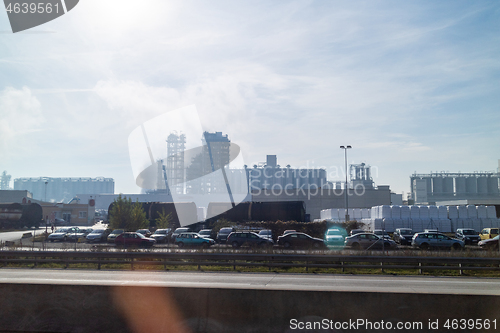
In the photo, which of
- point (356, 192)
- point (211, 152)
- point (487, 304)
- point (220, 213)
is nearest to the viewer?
point (487, 304)


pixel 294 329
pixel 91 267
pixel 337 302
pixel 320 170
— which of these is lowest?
pixel 91 267

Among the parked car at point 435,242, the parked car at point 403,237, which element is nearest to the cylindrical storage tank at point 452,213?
the parked car at point 403,237

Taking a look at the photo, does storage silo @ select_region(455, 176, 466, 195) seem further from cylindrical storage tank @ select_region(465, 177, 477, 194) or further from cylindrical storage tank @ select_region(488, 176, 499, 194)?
cylindrical storage tank @ select_region(488, 176, 499, 194)

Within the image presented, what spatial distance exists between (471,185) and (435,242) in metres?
118

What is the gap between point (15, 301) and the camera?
6.26 meters

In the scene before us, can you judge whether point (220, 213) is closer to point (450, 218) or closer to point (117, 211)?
point (117, 211)

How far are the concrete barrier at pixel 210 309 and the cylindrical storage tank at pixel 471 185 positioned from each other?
142 meters

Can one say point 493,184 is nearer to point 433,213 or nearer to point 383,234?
point 433,213

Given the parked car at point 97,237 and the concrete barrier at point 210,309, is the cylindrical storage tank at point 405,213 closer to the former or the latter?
the parked car at point 97,237

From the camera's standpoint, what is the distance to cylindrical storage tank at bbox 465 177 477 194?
129 m

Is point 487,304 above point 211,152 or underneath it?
underneath

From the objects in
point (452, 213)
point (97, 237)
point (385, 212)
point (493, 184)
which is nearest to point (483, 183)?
point (493, 184)

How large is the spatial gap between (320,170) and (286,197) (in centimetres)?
8500

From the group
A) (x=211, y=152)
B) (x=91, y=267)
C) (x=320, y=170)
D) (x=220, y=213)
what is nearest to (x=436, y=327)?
(x=91, y=267)
